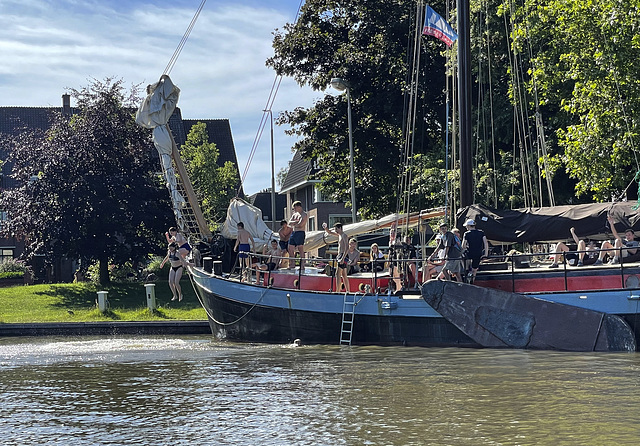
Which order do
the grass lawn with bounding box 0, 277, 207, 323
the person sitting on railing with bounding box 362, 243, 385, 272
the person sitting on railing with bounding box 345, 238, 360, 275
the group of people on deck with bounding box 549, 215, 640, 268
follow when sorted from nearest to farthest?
the group of people on deck with bounding box 549, 215, 640, 268 → the person sitting on railing with bounding box 362, 243, 385, 272 → the person sitting on railing with bounding box 345, 238, 360, 275 → the grass lawn with bounding box 0, 277, 207, 323

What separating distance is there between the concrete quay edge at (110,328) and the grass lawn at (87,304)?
5.10ft

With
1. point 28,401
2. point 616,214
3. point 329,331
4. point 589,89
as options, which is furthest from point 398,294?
point 589,89

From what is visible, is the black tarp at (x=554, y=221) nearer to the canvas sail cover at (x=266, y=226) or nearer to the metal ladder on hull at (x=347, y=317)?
the metal ladder on hull at (x=347, y=317)

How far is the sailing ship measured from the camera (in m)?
16.8

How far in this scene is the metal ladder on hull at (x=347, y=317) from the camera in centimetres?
A: 1877

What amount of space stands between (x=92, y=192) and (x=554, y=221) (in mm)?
22062

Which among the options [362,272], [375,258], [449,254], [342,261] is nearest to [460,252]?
[449,254]

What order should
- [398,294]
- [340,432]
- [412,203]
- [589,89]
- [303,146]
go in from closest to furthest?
[340,432]
[398,294]
[589,89]
[412,203]
[303,146]

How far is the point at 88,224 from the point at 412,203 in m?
12.5

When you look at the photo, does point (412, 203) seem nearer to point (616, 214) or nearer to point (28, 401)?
point (616, 214)

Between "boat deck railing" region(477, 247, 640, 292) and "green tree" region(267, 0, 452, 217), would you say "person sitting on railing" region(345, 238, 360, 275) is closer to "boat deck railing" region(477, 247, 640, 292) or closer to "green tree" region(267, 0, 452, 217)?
"boat deck railing" region(477, 247, 640, 292)

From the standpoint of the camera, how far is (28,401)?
13.2 metres

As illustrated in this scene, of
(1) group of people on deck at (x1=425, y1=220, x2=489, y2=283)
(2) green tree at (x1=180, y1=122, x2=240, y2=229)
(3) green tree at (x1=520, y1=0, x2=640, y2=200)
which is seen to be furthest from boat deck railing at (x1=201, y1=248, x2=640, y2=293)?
(2) green tree at (x1=180, y1=122, x2=240, y2=229)

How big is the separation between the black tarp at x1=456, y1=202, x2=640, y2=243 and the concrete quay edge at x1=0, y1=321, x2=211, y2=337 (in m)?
9.37
